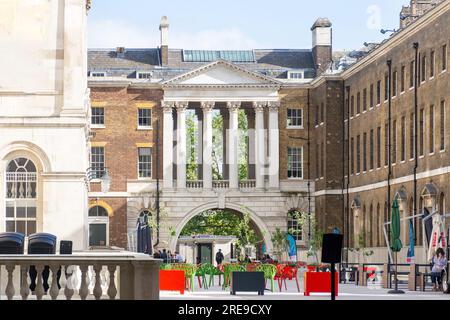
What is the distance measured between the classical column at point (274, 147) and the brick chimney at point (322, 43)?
4.42 meters

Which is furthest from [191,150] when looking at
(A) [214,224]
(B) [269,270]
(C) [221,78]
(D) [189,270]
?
(B) [269,270]

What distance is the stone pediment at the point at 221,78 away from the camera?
4021 inches

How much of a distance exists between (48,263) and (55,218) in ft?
76.0

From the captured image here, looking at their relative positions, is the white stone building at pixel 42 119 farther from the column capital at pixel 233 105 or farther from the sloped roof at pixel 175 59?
the column capital at pixel 233 105

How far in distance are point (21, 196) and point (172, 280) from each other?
5.71 meters

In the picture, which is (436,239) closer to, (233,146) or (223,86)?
(223,86)

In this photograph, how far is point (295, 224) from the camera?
339ft

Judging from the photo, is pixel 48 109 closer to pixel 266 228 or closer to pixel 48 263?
pixel 48 263

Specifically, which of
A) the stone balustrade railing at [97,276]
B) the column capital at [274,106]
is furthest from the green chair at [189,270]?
the column capital at [274,106]

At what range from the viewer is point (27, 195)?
149 feet

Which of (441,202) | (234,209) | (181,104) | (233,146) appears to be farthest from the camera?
(233,146)

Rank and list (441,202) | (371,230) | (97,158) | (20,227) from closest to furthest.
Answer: (20,227) < (441,202) < (371,230) < (97,158)
